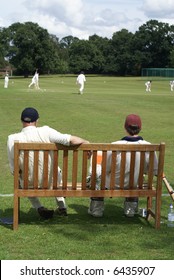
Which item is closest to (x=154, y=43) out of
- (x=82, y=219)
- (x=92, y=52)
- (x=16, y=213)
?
(x=92, y=52)

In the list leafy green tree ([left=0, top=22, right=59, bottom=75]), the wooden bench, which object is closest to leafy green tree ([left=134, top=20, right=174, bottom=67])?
leafy green tree ([left=0, top=22, right=59, bottom=75])

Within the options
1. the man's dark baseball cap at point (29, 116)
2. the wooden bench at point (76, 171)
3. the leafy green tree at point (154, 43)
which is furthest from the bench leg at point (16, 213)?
the leafy green tree at point (154, 43)

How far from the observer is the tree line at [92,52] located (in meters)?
110

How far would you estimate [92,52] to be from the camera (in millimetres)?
133125

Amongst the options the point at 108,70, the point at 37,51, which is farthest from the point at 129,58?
the point at 37,51

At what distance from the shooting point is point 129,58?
12812 centimetres

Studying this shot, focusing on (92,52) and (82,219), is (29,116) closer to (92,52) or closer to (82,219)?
(82,219)

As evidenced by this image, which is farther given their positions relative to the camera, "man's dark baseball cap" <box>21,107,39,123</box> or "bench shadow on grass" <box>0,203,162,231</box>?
"bench shadow on grass" <box>0,203,162,231</box>

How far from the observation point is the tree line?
110 metres

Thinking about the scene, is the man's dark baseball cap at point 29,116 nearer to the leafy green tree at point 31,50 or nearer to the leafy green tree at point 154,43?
the leafy green tree at point 31,50

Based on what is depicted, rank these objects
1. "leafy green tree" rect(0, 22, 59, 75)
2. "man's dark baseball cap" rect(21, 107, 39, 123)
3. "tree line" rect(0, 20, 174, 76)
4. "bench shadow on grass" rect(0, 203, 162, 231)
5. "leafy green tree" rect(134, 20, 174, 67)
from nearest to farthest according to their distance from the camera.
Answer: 1. "man's dark baseball cap" rect(21, 107, 39, 123)
2. "bench shadow on grass" rect(0, 203, 162, 231)
3. "leafy green tree" rect(0, 22, 59, 75)
4. "tree line" rect(0, 20, 174, 76)
5. "leafy green tree" rect(134, 20, 174, 67)

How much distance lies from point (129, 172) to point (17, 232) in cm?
161

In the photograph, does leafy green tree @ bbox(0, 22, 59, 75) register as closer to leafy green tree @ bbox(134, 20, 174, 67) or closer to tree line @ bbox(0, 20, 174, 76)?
tree line @ bbox(0, 20, 174, 76)

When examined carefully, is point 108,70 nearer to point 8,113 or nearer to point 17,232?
point 8,113
